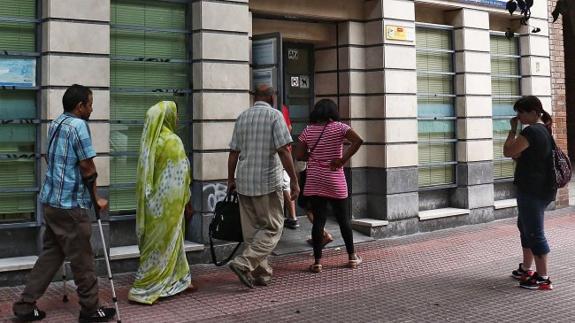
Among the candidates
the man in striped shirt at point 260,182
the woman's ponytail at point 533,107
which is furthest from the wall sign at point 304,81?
the woman's ponytail at point 533,107

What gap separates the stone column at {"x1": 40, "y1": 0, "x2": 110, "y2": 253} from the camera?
717 centimetres

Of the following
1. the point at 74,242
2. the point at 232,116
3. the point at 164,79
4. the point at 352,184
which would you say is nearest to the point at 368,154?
the point at 352,184

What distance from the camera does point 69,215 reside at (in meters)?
5.56

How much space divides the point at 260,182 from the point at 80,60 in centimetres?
260

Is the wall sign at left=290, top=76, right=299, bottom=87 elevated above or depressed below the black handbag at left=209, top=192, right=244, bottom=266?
above

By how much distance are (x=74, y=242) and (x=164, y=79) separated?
325 cm

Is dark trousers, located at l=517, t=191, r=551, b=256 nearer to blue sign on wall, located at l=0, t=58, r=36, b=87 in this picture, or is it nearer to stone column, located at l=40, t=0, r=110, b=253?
stone column, located at l=40, t=0, r=110, b=253

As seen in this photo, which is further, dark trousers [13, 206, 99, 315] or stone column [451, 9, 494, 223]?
stone column [451, 9, 494, 223]

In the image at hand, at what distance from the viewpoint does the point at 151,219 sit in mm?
6352

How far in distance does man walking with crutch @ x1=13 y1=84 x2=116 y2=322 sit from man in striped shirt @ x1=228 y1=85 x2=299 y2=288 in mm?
1679

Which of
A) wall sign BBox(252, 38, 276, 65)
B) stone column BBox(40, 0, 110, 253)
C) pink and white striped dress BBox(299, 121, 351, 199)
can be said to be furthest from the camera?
wall sign BBox(252, 38, 276, 65)

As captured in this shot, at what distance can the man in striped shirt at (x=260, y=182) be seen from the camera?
6.81 metres

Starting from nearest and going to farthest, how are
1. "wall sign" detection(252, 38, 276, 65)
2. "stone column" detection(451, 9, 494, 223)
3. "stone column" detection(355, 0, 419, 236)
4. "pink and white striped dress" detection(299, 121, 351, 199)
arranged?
"pink and white striped dress" detection(299, 121, 351, 199) → "wall sign" detection(252, 38, 276, 65) → "stone column" detection(355, 0, 419, 236) → "stone column" detection(451, 9, 494, 223)

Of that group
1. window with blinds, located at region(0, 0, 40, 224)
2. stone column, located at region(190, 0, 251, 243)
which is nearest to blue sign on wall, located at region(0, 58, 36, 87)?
window with blinds, located at region(0, 0, 40, 224)
